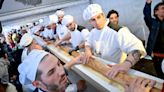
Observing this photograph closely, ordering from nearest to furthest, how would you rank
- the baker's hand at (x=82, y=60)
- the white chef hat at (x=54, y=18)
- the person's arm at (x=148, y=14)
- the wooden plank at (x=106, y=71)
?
the wooden plank at (x=106, y=71) < the baker's hand at (x=82, y=60) < the person's arm at (x=148, y=14) < the white chef hat at (x=54, y=18)

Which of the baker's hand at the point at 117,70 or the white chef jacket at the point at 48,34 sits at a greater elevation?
the baker's hand at the point at 117,70

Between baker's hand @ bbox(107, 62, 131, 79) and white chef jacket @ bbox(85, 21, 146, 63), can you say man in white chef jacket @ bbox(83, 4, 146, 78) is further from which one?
baker's hand @ bbox(107, 62, 131, 79)

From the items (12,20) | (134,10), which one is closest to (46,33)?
(12,20)

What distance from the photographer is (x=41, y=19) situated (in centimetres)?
426

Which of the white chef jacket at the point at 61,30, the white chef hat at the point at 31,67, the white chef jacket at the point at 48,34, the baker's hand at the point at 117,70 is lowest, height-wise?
the white chef jacket at the point at 48,34

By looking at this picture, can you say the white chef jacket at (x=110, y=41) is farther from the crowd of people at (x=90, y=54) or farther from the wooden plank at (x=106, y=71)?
the wooden plank at (x=106, y=71)

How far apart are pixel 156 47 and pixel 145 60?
1.21ft

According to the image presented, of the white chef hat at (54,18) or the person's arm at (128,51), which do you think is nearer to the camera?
the person's arm at (128,51)

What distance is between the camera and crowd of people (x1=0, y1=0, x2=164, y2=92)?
39.0 inches

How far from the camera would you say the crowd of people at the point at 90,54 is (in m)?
0.99

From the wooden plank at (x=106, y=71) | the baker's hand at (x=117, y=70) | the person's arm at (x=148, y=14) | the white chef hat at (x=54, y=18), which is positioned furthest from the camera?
the white chef hat at (x=54, y=18)

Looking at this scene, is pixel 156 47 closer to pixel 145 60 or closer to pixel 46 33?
pixel 145 60

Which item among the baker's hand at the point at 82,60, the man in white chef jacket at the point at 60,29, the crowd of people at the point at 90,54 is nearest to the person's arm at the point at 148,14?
the crowd of people at the point at 90,54

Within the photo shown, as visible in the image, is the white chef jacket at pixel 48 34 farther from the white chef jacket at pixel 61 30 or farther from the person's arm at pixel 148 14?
the person's arm at pixel 148 14
